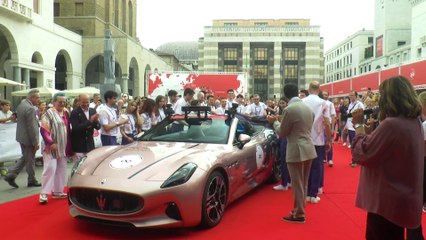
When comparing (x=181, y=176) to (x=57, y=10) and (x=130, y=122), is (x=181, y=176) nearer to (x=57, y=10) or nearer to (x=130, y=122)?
(x=130, y=122)

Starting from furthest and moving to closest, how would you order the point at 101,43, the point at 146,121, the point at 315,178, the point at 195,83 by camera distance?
the point at 101,43
the point at 195,83
the point at 146,121
the point at 315,178

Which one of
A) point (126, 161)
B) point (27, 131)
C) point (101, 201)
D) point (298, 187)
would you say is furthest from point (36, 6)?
point (298, 187)

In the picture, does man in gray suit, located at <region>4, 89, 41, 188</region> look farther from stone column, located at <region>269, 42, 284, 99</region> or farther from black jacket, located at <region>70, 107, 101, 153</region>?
stone column, located at <region>269, 42, 284, 99</region>

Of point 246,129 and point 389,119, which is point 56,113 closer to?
point 246,129

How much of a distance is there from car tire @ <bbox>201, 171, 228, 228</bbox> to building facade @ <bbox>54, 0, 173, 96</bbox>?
3170cm

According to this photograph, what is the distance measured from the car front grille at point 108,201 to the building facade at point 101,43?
3196cm

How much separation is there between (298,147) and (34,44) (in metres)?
27.2

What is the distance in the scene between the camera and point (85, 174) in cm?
468

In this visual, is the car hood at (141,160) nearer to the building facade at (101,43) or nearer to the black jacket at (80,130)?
the black jacket at (80,130)

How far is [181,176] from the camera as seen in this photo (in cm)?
447

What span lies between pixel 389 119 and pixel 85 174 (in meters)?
3.38

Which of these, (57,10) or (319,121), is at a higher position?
(57,10)

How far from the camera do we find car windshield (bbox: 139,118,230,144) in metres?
5.83

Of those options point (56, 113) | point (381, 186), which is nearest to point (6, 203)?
point (56, 113)
